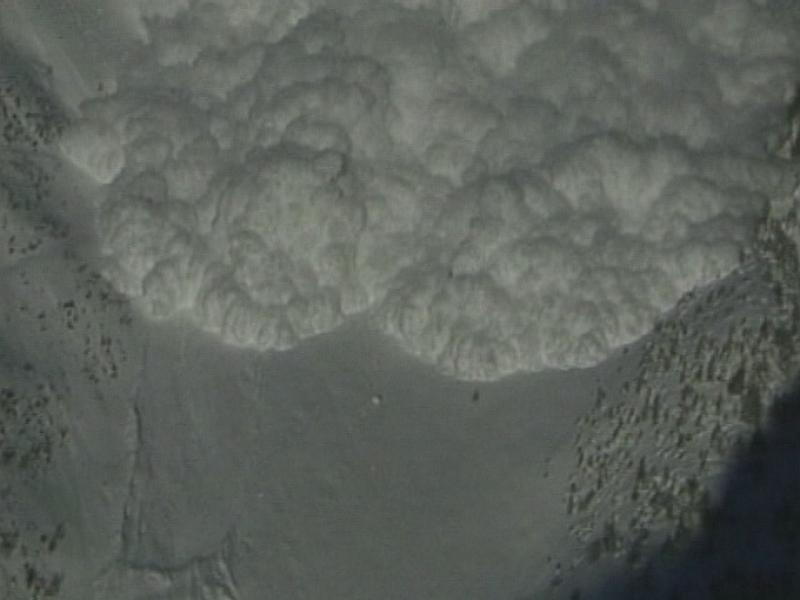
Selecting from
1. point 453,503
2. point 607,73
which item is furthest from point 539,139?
point 453,503

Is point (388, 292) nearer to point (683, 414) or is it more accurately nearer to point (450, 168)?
point (450, 168)

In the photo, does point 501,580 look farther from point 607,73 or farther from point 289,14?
point 289,14

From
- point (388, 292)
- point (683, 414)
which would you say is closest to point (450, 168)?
point (388, 292)

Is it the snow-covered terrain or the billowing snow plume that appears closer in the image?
the snow-covered terrain

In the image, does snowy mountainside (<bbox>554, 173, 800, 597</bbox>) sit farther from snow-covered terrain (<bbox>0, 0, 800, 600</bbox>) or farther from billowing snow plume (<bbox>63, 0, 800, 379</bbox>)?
billowing snow plume (<bbox>63, 0, 800, 379</bbox>)

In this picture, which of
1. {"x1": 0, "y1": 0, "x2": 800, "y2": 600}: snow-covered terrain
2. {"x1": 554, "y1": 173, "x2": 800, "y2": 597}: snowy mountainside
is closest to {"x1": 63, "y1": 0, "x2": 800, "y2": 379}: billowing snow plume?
{"x1": 0, "y1": 0, "x2": 800, "y2": 600}: snow-covered terrain
